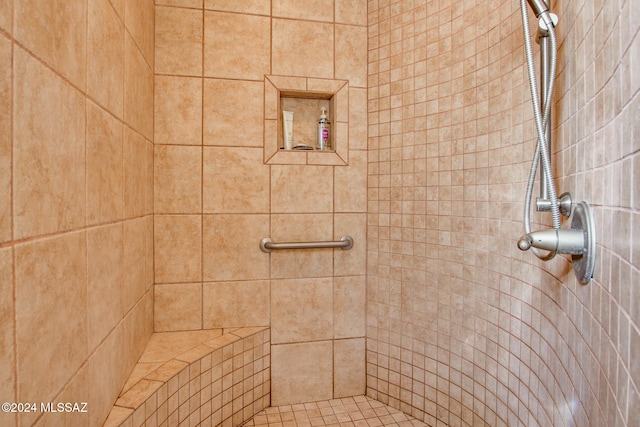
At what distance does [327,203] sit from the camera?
1943mm

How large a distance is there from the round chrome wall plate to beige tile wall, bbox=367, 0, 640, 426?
3 centimetres

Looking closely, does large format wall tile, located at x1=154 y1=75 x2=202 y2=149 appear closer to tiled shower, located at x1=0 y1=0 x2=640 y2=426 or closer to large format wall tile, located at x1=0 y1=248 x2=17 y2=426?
tiled shower, located at x1=0 y1=0 x2=640 y2=426

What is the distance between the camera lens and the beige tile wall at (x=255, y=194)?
5.84 feet

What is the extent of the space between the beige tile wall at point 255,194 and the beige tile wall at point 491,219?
0.11 meters

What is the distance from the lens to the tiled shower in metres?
0.65

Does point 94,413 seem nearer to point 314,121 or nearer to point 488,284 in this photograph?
point 488,284

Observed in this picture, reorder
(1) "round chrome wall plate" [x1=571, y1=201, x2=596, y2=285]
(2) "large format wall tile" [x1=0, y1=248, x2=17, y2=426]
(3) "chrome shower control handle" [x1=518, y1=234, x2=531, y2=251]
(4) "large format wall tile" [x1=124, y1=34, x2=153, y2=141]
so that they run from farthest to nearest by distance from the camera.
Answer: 1. (4) "large format wall tile" [x1=124, y1=34, x2=153, y2=141]
2. (3) "chrome shower control handle" [x1=518, y1=234, x2=531, y2=251]
3. (1) "round chrome wall plate" [x1=571, y1=201, x2=596, y2=285]
4. (2) "large format wall tile" [x1=0, y1=248, x2=17, y2=426]

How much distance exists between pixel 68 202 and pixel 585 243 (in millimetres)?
1076

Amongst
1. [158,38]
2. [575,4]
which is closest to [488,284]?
[575,4]

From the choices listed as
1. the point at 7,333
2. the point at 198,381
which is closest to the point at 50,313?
the point at 7,333

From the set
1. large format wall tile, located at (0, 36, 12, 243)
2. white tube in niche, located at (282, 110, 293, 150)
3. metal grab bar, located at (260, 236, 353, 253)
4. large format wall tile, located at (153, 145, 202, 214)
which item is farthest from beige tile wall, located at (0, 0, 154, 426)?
white tube in niche, located at (282, 110, 293, 150)

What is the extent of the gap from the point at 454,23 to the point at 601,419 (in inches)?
58.4

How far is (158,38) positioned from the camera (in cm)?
175

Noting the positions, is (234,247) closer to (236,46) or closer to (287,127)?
(287,127)
